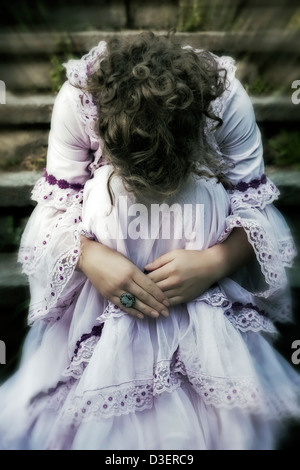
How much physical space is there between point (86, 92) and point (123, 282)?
0.34 meters

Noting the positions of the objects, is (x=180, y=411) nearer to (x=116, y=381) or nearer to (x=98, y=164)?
(x=116, y=381)

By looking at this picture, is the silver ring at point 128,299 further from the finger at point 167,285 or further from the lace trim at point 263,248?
the lace trim at point 263,248

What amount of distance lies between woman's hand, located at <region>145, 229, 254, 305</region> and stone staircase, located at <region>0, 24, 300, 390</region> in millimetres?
437

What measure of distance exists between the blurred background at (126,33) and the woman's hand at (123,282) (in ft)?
1.86

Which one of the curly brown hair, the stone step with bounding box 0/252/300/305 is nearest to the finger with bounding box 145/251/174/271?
the curly brown hair

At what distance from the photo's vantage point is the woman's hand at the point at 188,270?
82 cm

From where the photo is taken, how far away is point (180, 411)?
759mm

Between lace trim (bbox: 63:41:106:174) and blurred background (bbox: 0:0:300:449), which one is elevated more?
blurred background (bbox: 0:0:300:449)

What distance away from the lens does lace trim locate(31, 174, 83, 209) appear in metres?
0.92

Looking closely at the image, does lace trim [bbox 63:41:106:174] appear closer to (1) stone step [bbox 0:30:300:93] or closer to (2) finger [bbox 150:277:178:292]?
(2) finger [bbox 150:277:178:292]
